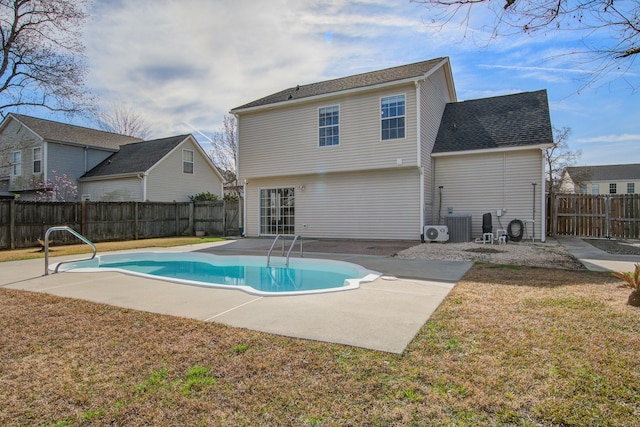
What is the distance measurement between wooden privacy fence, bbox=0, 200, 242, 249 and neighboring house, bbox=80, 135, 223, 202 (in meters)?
2.62

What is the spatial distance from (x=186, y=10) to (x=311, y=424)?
10.3 metres

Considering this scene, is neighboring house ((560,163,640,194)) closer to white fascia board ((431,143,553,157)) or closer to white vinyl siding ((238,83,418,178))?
white fascia board ((431,143,553,157))

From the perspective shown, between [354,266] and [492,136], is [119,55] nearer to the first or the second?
[354,266]

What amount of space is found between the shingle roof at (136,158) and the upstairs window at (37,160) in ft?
6.89

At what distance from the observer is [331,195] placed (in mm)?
14438

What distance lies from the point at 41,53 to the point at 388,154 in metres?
14.8

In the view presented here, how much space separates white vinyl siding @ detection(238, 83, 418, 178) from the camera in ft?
41.4

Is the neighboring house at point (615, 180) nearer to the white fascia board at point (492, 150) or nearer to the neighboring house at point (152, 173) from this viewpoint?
the white fascia board at point (492, 150)

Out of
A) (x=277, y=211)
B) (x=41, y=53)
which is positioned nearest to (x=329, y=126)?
(x=277, y=211)

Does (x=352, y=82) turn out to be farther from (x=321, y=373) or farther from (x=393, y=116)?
(x=321, y=373)

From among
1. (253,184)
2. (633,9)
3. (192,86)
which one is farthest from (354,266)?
(192,86)

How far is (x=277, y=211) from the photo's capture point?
51.5ft

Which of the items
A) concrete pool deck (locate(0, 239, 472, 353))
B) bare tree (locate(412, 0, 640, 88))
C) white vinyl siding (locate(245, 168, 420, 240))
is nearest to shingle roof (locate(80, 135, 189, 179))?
white vinyl siding (locate(245, 168, 420, 240))

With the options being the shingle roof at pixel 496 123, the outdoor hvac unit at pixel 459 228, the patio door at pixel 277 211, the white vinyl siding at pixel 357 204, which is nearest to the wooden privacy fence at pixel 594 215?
the shingle roof at pixel 496 123
